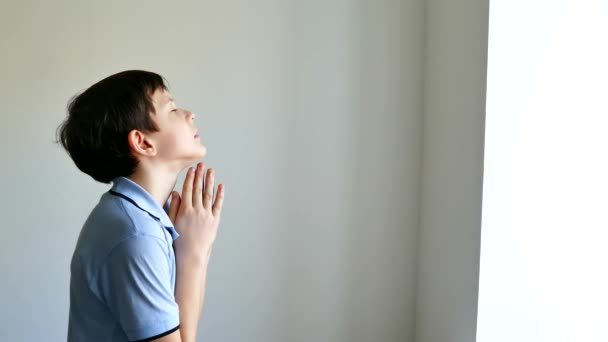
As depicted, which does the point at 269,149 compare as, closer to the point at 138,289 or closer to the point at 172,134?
the point at 172,134

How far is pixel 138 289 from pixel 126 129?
286 millimetres

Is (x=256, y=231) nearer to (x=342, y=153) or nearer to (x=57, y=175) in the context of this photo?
(x=342, y=153)

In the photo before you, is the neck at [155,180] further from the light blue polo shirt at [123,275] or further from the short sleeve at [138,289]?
the short sleeve at [138,289]

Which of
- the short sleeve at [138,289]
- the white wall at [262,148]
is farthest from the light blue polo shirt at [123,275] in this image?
the white wall at [262,148]

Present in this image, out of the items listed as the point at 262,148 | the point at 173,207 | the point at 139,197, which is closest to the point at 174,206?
the point at 173,207

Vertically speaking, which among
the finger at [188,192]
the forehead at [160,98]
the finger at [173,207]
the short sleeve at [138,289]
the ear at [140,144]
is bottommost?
the short sleeve at [138,289]

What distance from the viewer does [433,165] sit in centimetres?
152

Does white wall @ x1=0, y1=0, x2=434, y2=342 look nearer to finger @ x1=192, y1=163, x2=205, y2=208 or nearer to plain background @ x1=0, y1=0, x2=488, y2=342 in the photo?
plain background @ x1=0, y1=0, x2=488, y2=342

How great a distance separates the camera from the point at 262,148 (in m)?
1.61

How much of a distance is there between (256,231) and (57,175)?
0.67 meters

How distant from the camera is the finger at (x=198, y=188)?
3.29ft

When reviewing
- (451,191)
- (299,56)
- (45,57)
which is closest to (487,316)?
(451,191)

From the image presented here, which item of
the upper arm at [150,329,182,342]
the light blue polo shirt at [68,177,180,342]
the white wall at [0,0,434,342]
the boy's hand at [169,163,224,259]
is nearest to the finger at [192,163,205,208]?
the boy's hand at [169,163,224,259]

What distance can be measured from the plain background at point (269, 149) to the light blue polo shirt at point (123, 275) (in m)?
0.75
